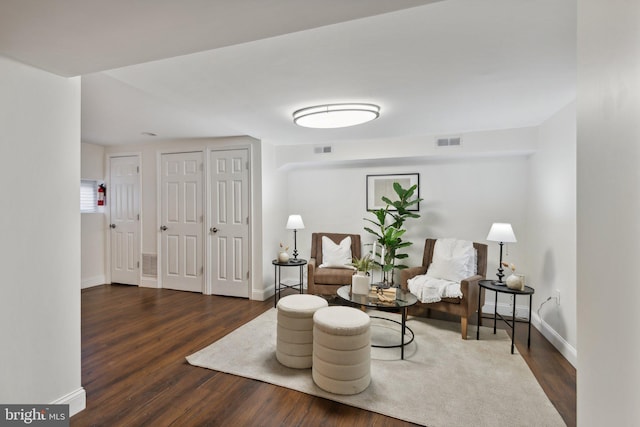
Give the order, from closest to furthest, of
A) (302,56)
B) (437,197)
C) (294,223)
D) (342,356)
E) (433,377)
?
1. (302,56)
2. (342,356)
3. (433,377)
4. (437,197)
5. (294,223)

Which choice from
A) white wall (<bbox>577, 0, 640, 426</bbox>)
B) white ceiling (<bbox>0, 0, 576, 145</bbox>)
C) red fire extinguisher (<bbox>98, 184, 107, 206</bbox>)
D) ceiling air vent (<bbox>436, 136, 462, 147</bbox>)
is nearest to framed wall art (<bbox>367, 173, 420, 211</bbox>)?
ceiling air vent (<bbox>436, 136, 462, 147</bbox>)

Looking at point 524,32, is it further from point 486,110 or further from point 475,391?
point 475,391

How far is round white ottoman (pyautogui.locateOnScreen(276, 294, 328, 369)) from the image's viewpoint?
2471 millimetres

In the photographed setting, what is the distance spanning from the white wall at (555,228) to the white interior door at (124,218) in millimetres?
5598

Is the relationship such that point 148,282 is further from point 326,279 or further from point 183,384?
point 183,384

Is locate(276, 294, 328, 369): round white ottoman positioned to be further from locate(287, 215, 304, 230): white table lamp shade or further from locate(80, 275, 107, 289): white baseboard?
locate(80, 275, 107, 289): white baseboard

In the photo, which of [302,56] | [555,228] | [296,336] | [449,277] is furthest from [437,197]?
[302,56]

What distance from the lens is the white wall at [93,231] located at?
4766 millimetres

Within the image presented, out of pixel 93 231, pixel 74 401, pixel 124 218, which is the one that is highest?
pixel 124 218

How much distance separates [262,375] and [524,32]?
2788mm

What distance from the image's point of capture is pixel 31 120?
5.55 feet

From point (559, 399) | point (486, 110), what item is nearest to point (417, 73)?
point (486, 110)

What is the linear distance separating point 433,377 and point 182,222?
393 cm

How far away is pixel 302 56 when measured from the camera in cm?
187
